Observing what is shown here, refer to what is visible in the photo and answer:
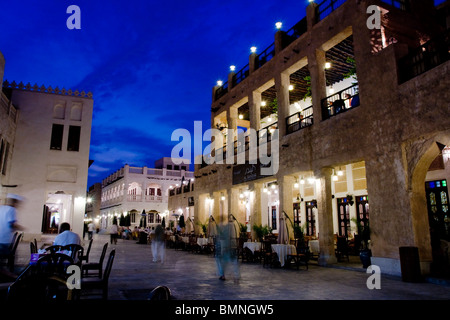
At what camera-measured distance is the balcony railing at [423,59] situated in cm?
877

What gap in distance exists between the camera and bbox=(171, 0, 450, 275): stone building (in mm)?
9195

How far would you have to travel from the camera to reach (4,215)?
7016 millimetres

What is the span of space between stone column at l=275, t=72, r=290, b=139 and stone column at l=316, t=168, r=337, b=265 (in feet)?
12.0

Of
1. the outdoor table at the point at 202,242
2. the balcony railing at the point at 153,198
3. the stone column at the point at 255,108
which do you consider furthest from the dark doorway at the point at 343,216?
the balcony railing at the point at 153,198

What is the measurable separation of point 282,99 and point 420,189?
8.03 metres

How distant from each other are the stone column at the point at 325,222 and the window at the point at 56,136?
17.9m

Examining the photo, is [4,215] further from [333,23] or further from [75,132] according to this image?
[75,132]

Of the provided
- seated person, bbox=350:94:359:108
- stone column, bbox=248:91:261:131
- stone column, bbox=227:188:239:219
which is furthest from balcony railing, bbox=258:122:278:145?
seated person, bbox=350:94:359:108

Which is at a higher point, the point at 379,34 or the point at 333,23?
the point at 333,23

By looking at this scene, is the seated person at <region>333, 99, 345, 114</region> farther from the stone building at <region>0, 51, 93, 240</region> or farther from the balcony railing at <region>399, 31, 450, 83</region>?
the stone building at <region>0, 51, 93, 240</region>

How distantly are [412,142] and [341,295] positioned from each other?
5.30 m

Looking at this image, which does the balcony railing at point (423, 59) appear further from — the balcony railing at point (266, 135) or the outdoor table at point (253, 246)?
the outdoor table at point (253, 246)

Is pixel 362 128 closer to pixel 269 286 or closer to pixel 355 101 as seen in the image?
pixel 355 101
